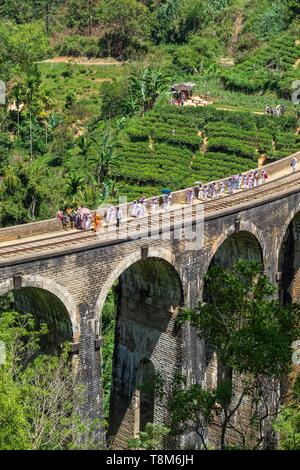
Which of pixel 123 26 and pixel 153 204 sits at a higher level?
pixel 123 26

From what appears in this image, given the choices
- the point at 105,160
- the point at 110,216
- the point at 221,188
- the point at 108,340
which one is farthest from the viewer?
the point at 105,160

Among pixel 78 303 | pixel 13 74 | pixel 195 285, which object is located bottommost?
pixel 78 303

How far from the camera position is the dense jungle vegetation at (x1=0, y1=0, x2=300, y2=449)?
217ft

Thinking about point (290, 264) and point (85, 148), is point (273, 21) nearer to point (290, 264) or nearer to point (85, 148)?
point (85, 148)

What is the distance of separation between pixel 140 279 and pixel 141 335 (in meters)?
2.30

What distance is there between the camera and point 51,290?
27.6 metres

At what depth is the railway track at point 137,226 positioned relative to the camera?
94.0ft

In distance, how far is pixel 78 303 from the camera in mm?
28531

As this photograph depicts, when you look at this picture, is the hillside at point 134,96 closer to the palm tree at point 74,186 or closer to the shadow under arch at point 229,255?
the palm tree at point 74,186

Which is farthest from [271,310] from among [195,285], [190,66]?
[190,66]

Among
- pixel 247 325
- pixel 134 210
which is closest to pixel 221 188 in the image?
pixel 134 210

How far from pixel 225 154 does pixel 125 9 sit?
111 feet

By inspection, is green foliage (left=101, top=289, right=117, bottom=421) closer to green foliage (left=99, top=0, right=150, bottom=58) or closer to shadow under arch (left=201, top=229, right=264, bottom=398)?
shadow under arch (left=201, top=229, right=264, bottom=398)
